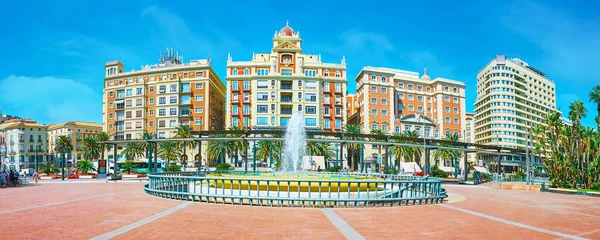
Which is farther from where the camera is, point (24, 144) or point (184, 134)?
point (24, 144)

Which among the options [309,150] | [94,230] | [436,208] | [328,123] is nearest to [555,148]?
[436,208]

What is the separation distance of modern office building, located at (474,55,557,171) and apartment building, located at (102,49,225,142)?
208ft

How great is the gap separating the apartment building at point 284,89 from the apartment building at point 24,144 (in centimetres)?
5811

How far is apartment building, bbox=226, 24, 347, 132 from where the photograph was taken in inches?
2997

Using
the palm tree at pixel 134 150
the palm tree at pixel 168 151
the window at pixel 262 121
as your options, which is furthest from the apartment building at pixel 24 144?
the window at pixel 262 121

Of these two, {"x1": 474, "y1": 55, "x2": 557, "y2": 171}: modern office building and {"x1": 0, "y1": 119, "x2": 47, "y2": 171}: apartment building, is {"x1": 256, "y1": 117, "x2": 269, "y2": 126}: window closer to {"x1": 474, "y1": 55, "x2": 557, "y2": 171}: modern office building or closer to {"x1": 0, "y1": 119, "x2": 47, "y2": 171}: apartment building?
{"x1": 474, "y1": 55, "x2": 557, "y2": 171}: modern office building

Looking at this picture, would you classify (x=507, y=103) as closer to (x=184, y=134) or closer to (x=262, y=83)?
(x=262, y=83)

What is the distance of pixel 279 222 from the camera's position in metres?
11.3

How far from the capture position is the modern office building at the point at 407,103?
81.4 metres

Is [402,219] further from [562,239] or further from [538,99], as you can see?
[538,99]

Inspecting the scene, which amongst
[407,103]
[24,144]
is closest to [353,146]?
[407,103]

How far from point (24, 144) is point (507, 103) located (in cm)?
11673

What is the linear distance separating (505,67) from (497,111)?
460 inches

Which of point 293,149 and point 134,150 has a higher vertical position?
point 293,149
